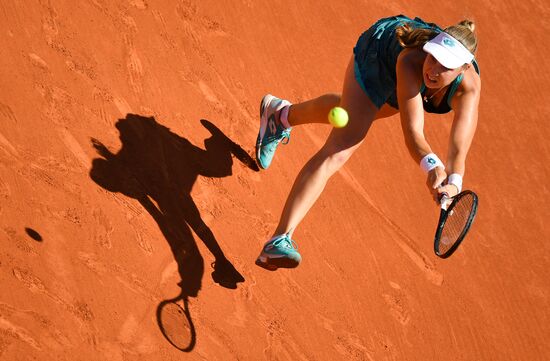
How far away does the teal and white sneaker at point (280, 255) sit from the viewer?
11.7ft

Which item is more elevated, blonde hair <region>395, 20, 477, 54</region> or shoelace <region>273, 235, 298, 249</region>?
blonde hair <region>395, 20, 477, 54</region>

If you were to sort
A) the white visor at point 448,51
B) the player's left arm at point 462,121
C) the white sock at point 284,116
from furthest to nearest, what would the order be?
the white sock at point 284,116, the player's left arm at point 462,121, the white visor at point 448,51

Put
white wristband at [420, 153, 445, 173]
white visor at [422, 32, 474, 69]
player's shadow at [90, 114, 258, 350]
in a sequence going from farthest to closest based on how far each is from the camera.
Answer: player's shadow at [90, 114, 258, 350]
white wristband at [420, 153, 445, 173]
white visor at [422, 32, 474, 69]

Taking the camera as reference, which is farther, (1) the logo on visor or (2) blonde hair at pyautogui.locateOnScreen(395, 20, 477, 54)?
(2) blonde hair at pyautogui.locateOnScreen(395, 20, 477, 54)

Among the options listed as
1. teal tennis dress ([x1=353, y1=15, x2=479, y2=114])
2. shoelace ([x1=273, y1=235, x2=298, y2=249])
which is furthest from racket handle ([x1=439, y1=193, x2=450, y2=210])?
shoelace ([x1=273, y1=235, x2=298, y2=249])

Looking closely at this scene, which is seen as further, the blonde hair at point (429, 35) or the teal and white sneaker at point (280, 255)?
the teal and white sneaker at point (280, 255)

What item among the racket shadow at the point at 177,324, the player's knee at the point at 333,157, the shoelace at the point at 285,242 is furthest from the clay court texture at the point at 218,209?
the player's knee at the point at 333,157

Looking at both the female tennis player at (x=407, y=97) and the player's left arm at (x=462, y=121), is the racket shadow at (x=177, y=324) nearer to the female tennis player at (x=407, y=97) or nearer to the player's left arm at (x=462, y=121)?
the female tennis player at (x=407, y=97)

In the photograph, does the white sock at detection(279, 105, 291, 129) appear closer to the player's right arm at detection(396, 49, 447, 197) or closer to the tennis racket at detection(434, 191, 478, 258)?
the player's right arm at detection(396, 49, 447, 197)

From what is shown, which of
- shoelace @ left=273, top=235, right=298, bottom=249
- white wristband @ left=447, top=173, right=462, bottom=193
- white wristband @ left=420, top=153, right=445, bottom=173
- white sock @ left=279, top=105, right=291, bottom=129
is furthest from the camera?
white sock @ left=279, top=105, right=291, bottom=129

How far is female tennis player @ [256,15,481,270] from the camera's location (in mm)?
3301

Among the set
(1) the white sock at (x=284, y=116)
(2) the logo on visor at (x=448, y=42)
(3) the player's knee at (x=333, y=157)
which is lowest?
(3) the player's knee at (x=333, y=157)

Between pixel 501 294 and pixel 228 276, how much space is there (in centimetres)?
182

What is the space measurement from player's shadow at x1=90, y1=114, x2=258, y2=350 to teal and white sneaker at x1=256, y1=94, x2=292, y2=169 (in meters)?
0.12
